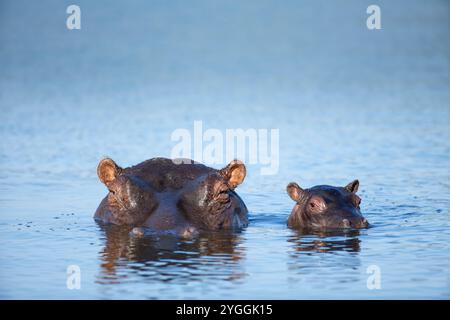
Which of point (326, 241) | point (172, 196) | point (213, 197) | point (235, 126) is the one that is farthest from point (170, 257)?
point (235, 126)

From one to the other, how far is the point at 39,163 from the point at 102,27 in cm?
3121

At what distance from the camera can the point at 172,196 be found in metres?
16.8

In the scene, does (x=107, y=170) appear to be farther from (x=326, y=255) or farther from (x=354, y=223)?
(x=354, y=223)

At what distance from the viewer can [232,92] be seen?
41.9 meters

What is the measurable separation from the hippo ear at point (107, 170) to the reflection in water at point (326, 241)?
106 inches

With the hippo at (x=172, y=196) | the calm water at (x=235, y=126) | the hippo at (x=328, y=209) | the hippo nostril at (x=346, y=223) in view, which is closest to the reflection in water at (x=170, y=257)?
the calm water at (x=235, y=126)

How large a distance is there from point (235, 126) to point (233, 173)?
15024 mm

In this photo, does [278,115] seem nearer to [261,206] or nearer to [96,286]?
[261,206]

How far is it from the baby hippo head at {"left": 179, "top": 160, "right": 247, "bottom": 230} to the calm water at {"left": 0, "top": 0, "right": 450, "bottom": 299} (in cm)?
38

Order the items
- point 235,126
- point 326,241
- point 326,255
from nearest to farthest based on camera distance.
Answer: point 326,255 < point 326,241 < point 235,126

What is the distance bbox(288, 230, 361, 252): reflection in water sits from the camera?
653 inches

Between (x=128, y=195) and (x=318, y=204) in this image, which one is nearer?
(x=128, y=195)

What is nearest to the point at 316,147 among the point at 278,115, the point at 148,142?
the point at 148,142

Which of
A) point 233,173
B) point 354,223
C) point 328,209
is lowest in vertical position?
point 354,223
